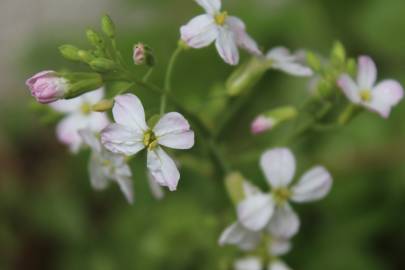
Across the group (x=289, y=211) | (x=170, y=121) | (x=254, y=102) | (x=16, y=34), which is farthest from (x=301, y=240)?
(x=16, y=34)

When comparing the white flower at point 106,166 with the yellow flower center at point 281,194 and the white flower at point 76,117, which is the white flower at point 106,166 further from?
the yellow flower center at point 281,194

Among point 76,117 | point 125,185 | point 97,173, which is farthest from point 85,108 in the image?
point 125,185

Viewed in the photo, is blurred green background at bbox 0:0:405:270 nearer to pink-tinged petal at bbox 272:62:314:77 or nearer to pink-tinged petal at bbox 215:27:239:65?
pink-tinged petal at bbox 272:62:314:77

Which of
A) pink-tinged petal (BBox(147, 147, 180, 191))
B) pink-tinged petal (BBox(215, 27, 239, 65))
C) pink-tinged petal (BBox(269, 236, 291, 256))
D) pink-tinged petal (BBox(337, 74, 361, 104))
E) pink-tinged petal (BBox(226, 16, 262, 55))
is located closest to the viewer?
pink-tinged petal (BBox(147, 147, 180, 191))

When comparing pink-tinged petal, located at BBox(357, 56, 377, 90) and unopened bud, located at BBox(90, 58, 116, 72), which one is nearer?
unopened bud, located at BBox(90, 58, 116, 72)

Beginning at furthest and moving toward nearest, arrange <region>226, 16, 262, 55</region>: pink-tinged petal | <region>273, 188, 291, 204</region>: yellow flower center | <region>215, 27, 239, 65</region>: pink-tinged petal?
<region>273, 188, 291, 204</region>: yellow flower center
<region>226, 16, 262, 55</region>: pink-tinged petal
<region>215, 27, 239, 65</region>: pink-tinged petal

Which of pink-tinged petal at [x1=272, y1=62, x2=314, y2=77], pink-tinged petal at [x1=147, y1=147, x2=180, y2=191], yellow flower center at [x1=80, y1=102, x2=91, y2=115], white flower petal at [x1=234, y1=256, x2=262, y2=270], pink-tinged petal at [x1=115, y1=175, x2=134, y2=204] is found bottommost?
white flower petal at [x1=234, y1=256, x2=262, y2=270]

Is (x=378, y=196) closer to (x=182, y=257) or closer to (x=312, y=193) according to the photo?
(x=182, y=257)

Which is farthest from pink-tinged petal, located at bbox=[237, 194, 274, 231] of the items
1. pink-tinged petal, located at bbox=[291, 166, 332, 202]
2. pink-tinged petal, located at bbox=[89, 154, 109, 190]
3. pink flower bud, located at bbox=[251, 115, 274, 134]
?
pink-tinged petal, located at bbox=[89, 154, 109, 190]
